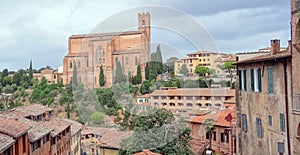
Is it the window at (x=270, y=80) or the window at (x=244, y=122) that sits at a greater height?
the window at (x=270, y=80)

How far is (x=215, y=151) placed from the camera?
1739 centimetres

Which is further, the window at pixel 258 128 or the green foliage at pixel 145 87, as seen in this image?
the green foliage at pixel 145 87

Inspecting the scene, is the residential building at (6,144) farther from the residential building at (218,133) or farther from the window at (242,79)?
the residential building at (218,133)

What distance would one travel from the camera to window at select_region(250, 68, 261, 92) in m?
10.6

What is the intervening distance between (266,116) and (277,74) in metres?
1.50

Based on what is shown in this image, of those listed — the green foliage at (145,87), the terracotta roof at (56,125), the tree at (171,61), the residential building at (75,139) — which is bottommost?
the residential building at (75,139)

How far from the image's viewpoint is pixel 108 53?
3359 centimetres

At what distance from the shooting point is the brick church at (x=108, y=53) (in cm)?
1207

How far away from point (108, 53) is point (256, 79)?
2411 centimetres

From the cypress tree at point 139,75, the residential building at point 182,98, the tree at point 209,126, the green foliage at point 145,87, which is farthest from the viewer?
the tree at point 209,126

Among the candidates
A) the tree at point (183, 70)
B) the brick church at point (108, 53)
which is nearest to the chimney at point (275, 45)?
the tree at point (183, 70)

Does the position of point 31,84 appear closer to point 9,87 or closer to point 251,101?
point 9,87

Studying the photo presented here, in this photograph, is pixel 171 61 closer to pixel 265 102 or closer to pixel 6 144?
pixel 265 102

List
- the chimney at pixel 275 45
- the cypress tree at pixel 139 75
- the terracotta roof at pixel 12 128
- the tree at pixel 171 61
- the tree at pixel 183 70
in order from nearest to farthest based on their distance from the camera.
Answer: the tree at pixel 171 61 → the terracotta roof at pixel 12 128 → the chimney at pixel 275 45 → the tree at pixel 183 70 → the cypress tree at pixel 139 75
